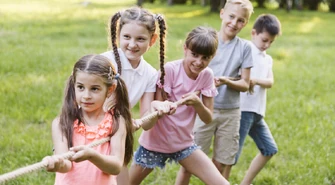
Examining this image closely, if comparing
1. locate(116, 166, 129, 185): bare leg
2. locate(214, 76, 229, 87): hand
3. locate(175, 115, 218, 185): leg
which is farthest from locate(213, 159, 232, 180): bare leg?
locate(116, 166, 129, 185): bare leg

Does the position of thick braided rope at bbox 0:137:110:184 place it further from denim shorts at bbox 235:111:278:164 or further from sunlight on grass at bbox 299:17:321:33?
sunlight on grass at bbox 299:17:321:33

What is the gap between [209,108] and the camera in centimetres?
319

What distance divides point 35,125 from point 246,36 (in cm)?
806

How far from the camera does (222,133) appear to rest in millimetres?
3551

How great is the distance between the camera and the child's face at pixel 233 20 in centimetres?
341

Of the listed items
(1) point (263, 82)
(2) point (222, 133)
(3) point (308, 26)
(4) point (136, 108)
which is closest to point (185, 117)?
(2) point (222, 133)

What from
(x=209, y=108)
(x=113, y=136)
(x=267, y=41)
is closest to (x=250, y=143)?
(x=267, y=41)

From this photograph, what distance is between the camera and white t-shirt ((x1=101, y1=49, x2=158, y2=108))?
9.56ft

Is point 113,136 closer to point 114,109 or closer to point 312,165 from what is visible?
point 114,109

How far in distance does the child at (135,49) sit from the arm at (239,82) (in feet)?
1.59

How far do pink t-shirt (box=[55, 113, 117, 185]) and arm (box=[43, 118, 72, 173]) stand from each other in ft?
0.20

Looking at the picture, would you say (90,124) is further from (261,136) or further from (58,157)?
(261,136)

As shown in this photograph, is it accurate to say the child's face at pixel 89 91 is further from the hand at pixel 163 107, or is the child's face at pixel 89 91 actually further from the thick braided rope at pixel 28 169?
the hand at pixel 163 107

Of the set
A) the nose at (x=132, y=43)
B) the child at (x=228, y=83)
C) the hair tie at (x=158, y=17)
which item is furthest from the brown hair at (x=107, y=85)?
the child at (x=228, y=83)
